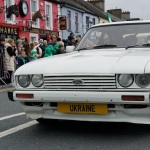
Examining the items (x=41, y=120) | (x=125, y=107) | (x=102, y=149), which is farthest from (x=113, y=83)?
(x=41, y=120)

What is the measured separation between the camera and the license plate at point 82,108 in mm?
4477

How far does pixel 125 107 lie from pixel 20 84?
1.41 metres

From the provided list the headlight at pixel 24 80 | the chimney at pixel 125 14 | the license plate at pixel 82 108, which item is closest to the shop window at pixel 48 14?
the headlight at pixel 24 80

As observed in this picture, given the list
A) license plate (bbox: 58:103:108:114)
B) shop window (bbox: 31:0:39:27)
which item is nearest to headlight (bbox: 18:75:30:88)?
license plate (bbox: 58:103:108:114)

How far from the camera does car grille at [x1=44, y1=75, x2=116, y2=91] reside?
4.41 meters

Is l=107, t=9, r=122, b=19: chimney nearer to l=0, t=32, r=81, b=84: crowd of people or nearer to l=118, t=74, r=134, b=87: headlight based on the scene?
l=0, t=32, r=81, b=84: crowd of people

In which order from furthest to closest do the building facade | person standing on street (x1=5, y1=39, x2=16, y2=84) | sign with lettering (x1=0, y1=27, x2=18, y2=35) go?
the building facade → sign with lettering (x1=0, y1=27, x2=18, y2=35) → person standing on street (x1=5, y1=39, x2=16, y2=84)

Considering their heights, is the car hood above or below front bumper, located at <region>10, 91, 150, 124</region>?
above

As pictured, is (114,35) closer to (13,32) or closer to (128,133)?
(128,133)

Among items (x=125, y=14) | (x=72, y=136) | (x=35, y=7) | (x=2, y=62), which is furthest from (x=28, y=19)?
(x=125, y=14)

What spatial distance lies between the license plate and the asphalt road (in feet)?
1.15

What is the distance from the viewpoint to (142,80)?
14.2 ft

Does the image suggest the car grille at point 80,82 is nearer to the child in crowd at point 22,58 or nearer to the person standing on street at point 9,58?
the person standing on street at point 9,58

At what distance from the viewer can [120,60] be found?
4.61 m
